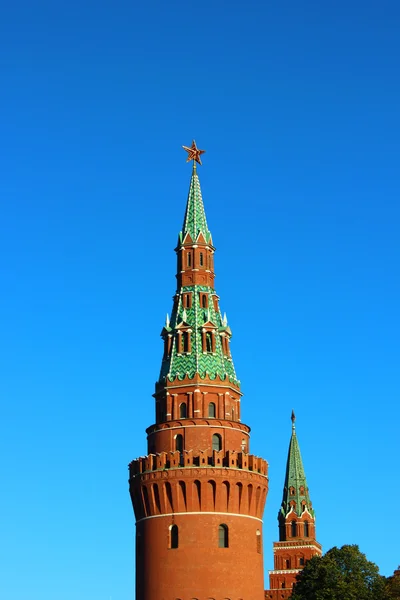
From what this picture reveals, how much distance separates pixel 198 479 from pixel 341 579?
1685 cm

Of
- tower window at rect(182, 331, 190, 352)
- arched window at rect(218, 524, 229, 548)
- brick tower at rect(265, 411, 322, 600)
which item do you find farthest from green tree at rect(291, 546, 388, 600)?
brick tower at rect(265, 411, 322, 600)

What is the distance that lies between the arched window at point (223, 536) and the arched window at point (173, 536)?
2.96m

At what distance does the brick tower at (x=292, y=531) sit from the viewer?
128 m

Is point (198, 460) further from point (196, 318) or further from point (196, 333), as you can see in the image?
point (196, 318)

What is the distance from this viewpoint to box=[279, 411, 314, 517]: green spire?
131m

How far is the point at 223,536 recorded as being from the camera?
240ft

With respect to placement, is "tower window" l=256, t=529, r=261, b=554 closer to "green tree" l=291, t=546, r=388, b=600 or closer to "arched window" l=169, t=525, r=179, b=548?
"arched window" l=169, t=525, r=179, b=548

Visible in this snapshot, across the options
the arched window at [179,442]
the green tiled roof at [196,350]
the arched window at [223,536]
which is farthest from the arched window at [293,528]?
the arched window at [223,536]

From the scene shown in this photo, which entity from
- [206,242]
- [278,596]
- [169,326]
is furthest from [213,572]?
[278,596]

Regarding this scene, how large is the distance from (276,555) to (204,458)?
61.0 metres

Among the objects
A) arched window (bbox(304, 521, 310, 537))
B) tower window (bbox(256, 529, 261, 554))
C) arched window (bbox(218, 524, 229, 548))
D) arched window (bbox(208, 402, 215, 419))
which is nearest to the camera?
arched window (bbox(218, 524, 229, 548))

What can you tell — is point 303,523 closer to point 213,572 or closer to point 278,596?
point 278,596

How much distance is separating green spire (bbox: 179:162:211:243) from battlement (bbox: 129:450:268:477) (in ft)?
60.1

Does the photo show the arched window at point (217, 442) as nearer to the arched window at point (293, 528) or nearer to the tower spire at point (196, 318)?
the tower spire at point (196, 318)
